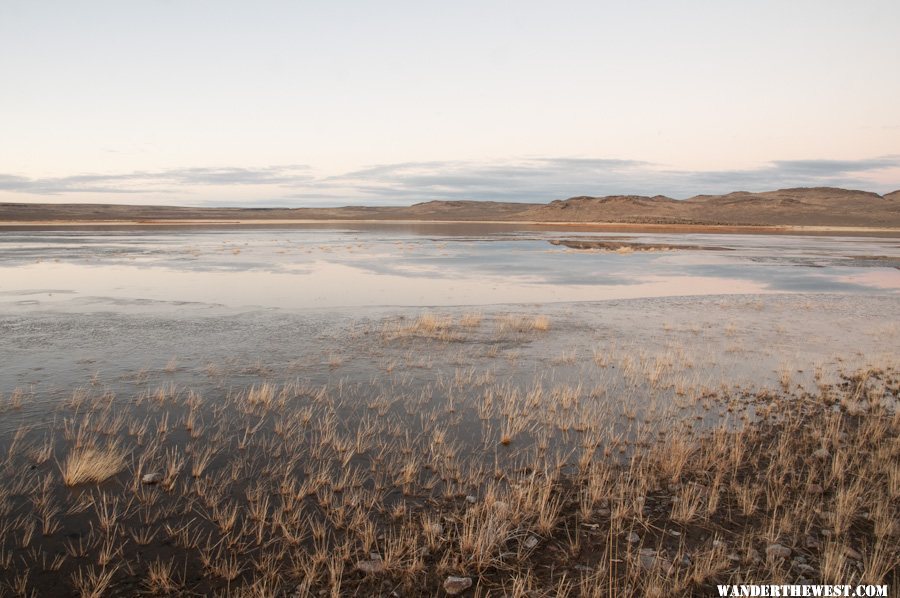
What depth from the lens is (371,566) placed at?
4559 mm

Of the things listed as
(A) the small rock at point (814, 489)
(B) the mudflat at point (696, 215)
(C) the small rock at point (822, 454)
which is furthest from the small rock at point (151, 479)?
(B) the mudflat at point (696, 215)

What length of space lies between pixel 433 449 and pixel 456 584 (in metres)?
2.52

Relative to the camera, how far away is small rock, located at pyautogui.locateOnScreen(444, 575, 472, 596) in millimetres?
4367

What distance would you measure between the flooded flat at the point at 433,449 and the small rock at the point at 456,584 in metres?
0.05

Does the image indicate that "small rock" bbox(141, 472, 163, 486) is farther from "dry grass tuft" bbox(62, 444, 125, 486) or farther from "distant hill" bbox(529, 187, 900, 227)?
"distant hill" bbox(529, 187, 900, 227)

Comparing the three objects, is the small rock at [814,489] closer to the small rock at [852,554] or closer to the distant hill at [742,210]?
the small rock at [852,554]

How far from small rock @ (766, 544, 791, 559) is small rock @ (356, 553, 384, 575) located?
124 inches

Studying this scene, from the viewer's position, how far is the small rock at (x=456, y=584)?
172 inches

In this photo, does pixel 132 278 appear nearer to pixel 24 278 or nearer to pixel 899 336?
pixel 24 278

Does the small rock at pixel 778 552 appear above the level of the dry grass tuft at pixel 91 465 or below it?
below

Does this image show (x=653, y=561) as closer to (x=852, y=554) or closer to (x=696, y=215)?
(x=852, y=554)

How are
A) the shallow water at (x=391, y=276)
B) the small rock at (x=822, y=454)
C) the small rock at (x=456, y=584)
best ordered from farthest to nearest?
1. the shallow water at (x=391, y=276)
2. the small rock at (x=822, y=454)
3. the small rock at (x=456, y=584)

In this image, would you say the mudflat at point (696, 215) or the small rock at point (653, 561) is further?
the mudflat at point (696, 215)

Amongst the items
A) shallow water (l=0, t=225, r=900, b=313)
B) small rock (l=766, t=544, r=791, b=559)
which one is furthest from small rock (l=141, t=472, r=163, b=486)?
shallow water (l=0, t=225, r=900, b=313)
